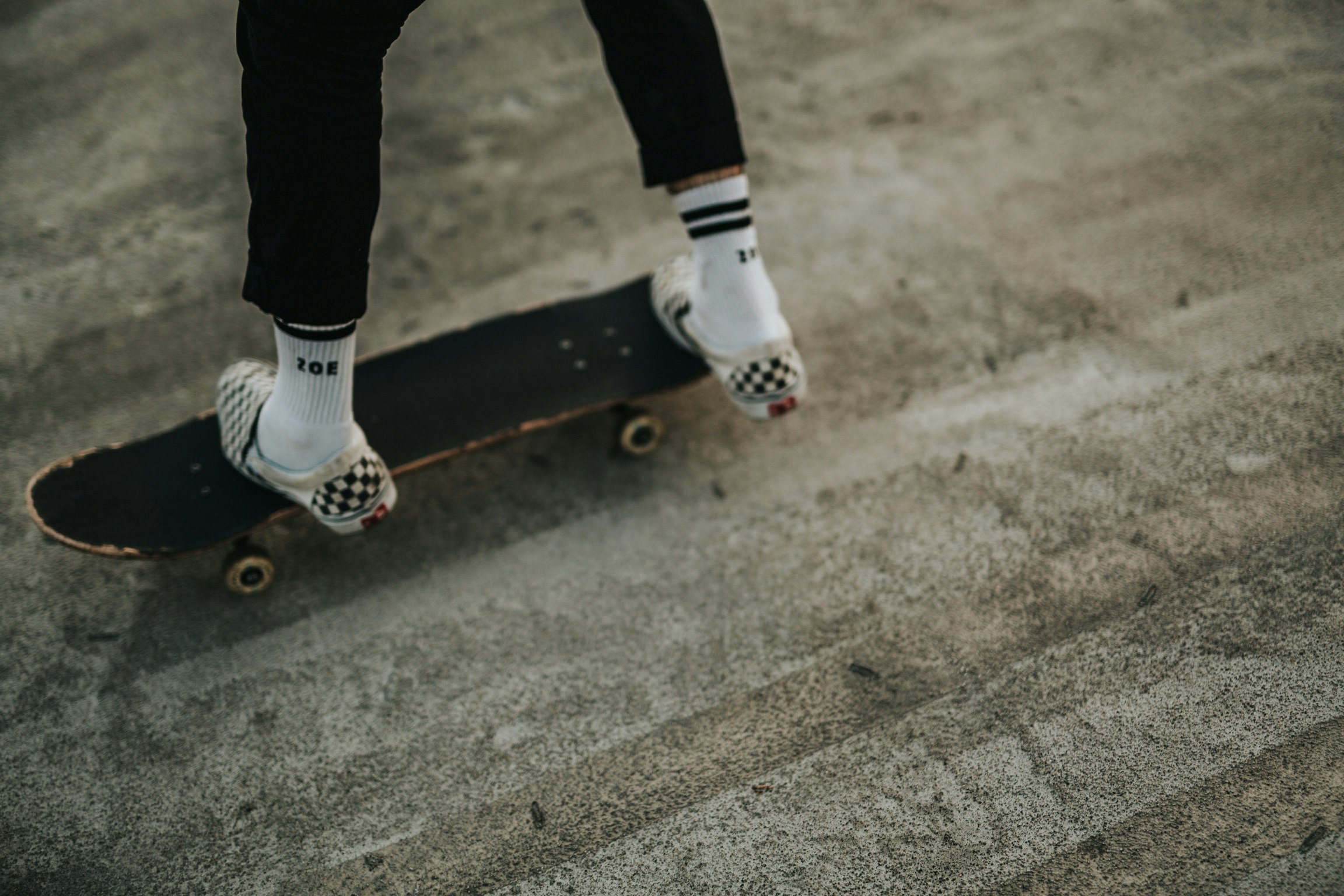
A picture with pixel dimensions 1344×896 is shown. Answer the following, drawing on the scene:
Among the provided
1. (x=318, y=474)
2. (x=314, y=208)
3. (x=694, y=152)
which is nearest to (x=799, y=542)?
(x=694, y=152)

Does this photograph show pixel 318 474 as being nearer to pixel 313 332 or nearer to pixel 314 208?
pixel 313 332

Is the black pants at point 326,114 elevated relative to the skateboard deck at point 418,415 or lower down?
elevated

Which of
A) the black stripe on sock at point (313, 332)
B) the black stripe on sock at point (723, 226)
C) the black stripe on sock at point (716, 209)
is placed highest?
the black stripe on sock at point (716, 209)

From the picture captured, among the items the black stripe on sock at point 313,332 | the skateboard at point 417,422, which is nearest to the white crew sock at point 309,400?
the black stripe on sock at point 313,332

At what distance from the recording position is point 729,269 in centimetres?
163

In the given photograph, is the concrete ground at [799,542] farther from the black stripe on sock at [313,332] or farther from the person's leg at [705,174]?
the black stripe on sock at [313,332]

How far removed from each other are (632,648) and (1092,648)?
2.56 ft

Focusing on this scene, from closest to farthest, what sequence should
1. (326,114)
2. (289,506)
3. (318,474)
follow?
(326,114) → (318,474) → (289,506)

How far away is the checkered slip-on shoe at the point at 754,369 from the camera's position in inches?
65.2

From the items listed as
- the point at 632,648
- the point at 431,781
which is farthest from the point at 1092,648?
the point at 431,781

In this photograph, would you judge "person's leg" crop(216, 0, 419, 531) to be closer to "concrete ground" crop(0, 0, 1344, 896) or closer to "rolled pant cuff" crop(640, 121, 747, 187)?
"concrete ground" crop(0, 0, 1344, 896)

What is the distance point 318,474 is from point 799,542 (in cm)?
89

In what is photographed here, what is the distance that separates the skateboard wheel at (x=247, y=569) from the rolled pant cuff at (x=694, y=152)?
101cm

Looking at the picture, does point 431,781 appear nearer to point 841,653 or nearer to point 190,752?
point 190,752
